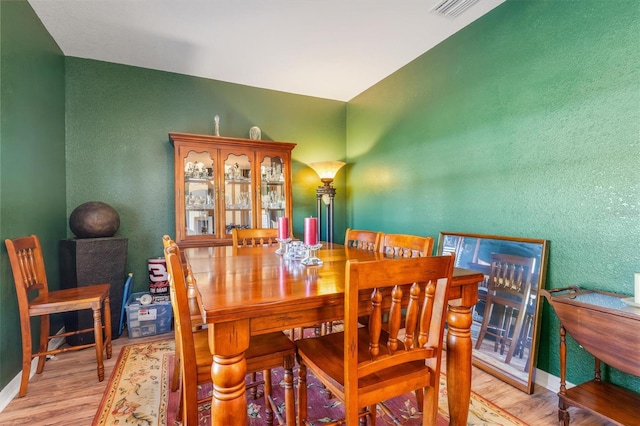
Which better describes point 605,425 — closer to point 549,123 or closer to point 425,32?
point 549,123

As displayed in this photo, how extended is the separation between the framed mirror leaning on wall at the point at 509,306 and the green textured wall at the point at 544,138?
101 millimetres

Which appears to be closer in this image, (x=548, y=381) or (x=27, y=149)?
(x=548, y=381)

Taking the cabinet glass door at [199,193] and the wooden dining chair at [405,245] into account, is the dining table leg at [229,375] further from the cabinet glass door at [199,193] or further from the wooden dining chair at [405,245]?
the cabinet glass door at [199,193]

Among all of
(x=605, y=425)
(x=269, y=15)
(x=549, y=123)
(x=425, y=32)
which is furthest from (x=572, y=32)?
(x=605, y=425)

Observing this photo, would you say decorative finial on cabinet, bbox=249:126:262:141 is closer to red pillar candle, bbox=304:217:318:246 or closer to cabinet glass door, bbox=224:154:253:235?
cabinet glass door, bbox=224:154:253:235

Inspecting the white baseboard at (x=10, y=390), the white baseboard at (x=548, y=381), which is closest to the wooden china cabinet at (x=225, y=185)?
the white baseboard at (x=10, y=390)

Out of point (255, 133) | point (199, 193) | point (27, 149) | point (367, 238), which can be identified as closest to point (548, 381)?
point (367, 238)

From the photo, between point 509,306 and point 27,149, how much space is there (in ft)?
11.9

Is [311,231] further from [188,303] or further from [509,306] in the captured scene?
[509,306]

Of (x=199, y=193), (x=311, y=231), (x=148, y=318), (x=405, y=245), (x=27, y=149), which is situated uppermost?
(x=27, y=149)

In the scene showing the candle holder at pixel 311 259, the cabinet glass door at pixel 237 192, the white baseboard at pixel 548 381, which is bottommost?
the white baseboard at pixel 548 381

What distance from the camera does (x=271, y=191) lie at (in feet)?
11.9

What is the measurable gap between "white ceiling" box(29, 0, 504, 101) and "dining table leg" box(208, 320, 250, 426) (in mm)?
2306

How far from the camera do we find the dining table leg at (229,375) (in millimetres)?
988
